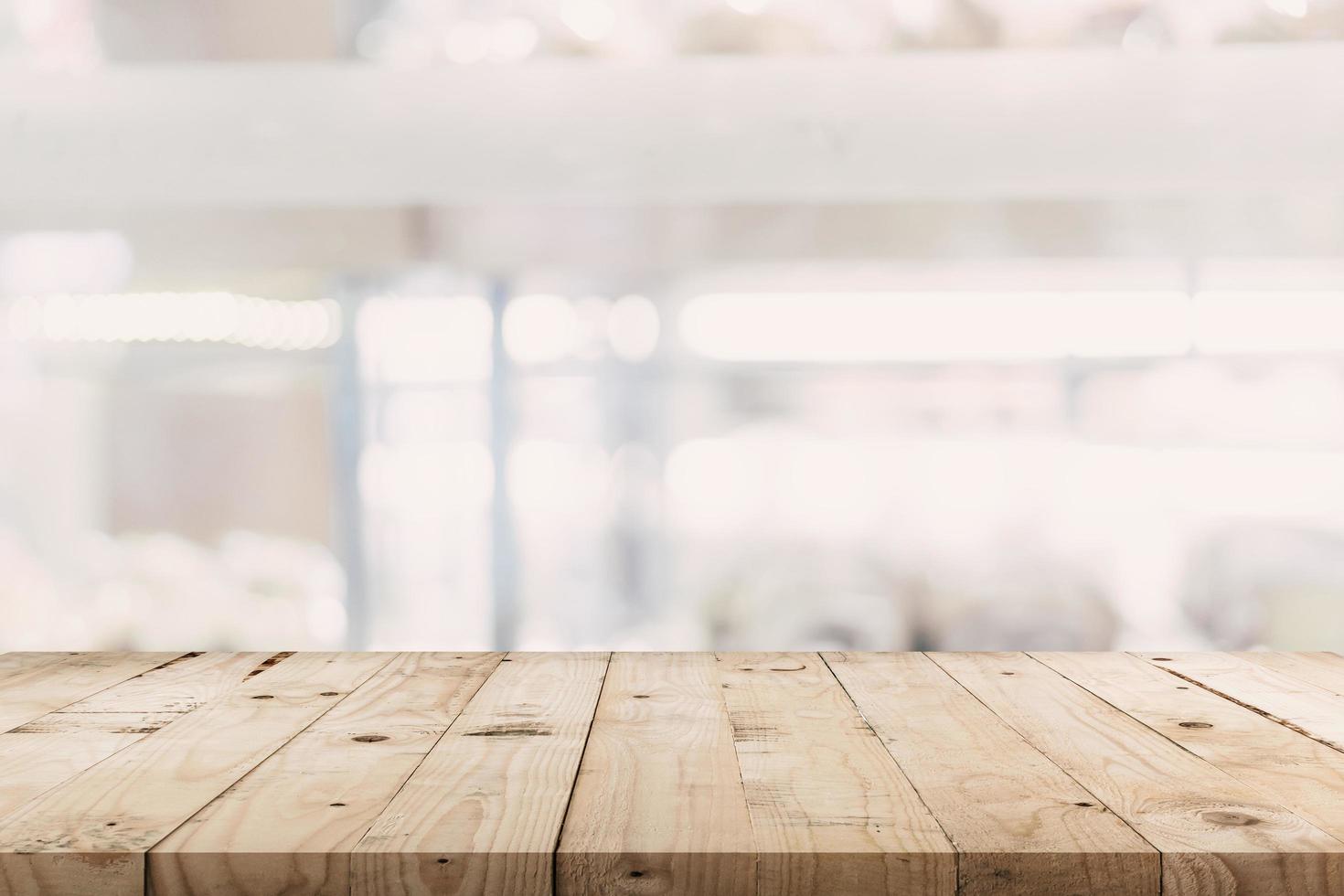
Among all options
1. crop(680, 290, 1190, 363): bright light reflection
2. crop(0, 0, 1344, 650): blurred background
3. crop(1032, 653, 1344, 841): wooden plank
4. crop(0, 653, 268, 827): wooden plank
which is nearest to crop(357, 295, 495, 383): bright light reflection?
crop(0, 0, 1344, 650): blurred background

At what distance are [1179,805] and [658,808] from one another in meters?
0.32

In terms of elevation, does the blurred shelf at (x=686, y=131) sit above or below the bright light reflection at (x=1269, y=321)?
above

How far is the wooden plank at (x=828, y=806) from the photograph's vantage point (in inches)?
26.9

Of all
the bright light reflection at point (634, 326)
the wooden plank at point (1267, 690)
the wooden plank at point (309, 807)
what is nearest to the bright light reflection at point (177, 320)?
the bright light reflection at point (634, 326)

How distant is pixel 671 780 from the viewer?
2.74ft

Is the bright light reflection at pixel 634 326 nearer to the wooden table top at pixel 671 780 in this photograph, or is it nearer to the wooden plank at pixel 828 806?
the wooden table top at pixel 671 780

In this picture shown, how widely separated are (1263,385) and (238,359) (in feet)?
4.39

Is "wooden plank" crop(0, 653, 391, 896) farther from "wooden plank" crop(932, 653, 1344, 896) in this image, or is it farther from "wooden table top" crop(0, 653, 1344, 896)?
"wooden plank" crop(932, 653, 1344, 896)

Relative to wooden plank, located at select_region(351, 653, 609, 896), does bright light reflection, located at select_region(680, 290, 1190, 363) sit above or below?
above

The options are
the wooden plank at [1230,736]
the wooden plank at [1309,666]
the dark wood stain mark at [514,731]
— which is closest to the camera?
the wooden plank at [1230,736]

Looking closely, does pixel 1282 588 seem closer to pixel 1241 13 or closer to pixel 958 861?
pixel 1241 13

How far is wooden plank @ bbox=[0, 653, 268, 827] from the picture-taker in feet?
2.80

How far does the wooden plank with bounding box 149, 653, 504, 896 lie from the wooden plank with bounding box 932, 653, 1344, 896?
455 mm

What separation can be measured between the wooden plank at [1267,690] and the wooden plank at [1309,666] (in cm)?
1
